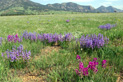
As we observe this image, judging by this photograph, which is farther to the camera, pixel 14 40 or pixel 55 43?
pixel 55 43

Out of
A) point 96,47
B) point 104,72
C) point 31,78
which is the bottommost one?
point 31,78

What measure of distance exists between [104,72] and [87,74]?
55cm

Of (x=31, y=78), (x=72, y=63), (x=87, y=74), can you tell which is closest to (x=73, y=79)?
(x=87, y=74)

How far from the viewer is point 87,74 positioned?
219cm

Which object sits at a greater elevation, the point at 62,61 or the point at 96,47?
the point at 96,47

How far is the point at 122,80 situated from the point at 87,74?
2.75 feet

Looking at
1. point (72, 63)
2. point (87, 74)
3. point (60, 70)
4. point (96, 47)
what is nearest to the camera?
point (87, 74)

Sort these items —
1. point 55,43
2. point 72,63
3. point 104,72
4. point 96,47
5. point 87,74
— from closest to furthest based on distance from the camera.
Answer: point 87,74, point 104,72, point 72,63, point 96,47, point 55,43

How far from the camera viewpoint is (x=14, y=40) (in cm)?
455

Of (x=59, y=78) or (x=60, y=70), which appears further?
(x=60, y=70)

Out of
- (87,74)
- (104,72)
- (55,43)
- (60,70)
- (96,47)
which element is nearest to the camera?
(87,74)

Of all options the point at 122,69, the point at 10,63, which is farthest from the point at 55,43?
the point at 122,69

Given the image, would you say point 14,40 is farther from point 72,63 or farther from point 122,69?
point 122,69

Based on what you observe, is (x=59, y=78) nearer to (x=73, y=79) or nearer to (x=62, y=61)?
(x=73, y=79)
